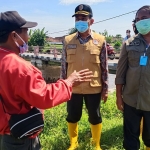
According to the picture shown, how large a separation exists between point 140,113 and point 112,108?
8.86 ft

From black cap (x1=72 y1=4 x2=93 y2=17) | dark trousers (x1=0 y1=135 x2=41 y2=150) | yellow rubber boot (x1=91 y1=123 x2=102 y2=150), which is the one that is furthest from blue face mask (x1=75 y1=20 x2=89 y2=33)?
dark trousers (x1=0 y1=135 x2=41 y2=150)

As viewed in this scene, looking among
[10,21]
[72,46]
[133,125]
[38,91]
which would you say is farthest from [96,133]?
[10,21]

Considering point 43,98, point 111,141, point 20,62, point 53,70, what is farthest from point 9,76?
point 53,70

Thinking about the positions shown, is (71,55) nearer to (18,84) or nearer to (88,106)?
(88,106)

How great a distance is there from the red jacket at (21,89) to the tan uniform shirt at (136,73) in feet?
3.29

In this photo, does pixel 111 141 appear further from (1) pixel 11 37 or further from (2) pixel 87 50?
(1) pixel 11 37

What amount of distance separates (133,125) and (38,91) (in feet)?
4.44

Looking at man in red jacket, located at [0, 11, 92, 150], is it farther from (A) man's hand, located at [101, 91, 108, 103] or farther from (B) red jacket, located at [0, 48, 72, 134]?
(A) man's hand, located at [101, 91, 108, 103]

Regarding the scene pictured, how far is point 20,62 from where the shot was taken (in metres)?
1.65

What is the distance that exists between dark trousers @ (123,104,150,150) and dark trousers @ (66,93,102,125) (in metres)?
0.50

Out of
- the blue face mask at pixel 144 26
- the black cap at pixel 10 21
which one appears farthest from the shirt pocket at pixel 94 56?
the black cap at pixel 10 21

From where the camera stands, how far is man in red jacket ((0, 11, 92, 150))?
1609 mm

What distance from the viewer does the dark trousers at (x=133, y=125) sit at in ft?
8.30

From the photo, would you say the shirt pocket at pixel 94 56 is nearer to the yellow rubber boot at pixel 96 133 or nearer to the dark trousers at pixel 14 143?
the yellow rubber boot at pixel 96 133
